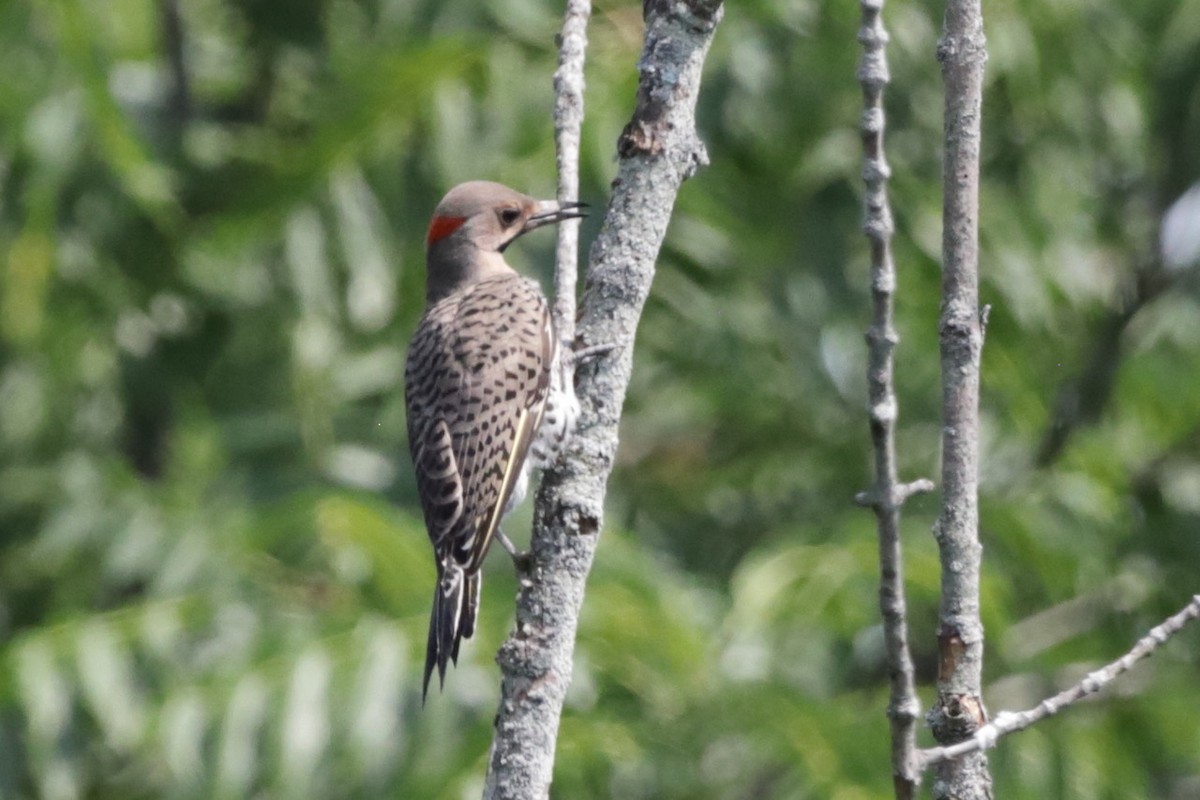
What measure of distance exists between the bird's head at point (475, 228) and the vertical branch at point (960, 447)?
274cm

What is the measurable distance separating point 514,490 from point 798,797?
1.11m

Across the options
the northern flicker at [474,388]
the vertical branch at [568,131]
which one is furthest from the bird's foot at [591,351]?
the northern flicker at [474,388]

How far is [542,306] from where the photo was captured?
502cm

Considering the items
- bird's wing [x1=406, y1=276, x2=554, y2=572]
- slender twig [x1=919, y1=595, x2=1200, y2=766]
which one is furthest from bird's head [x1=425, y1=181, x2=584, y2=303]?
slender twig [x1=919, y1=595, x2=1200, y2=766]

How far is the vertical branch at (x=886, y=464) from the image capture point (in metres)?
2.15

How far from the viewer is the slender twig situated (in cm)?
225

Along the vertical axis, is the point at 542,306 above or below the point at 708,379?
below

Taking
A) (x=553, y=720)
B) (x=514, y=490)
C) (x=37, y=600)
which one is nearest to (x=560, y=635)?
(x=553, y=720)

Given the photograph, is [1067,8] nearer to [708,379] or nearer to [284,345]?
[708,379]

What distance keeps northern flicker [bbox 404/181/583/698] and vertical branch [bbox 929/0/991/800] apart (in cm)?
155

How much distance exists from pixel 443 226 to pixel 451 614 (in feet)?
5.28

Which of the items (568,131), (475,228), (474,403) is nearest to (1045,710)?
(568,131)

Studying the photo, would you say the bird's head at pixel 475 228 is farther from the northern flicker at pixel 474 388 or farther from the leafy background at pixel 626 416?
the leafy background at pixel 626 416

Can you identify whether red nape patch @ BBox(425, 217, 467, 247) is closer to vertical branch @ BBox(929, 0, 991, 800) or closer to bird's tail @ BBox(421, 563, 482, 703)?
bird's tail @ BBox(421, 563, 482, 703)
